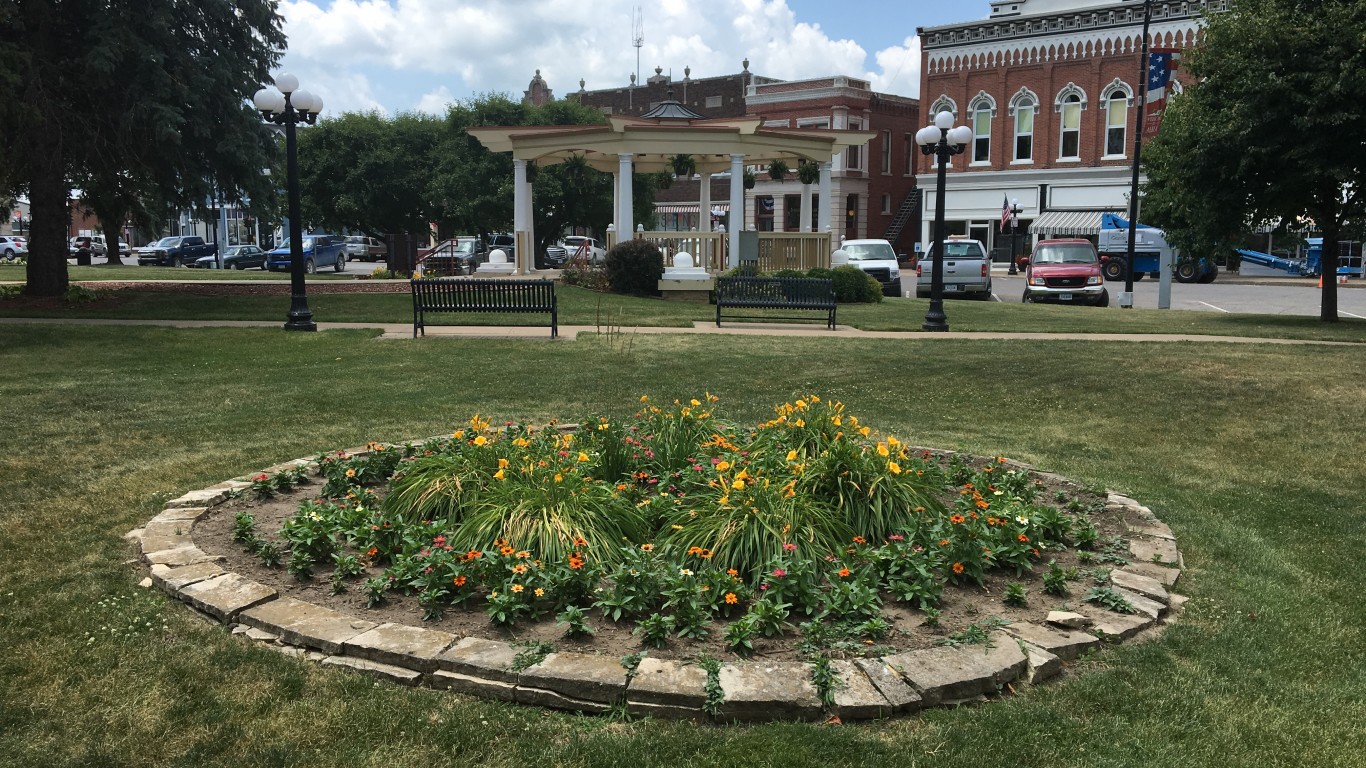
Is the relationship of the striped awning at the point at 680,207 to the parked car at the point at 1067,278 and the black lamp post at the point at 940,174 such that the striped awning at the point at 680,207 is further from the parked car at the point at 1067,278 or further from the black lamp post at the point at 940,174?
the black lamp post at the point at 940,174

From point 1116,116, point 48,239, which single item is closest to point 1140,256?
point 1116,116

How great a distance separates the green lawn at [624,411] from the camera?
3471mm

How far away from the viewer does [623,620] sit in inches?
171

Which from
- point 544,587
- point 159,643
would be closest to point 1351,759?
point 544,587

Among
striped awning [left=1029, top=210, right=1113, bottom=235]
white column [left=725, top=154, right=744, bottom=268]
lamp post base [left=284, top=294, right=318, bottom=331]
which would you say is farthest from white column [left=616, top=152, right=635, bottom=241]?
striped awning [left=1029, top=210, right=1113, bottom=235]

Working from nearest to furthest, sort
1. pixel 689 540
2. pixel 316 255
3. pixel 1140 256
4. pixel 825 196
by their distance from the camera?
pixel 689 540, pixel 825 196, pixel 1140 256, pixel 316 255

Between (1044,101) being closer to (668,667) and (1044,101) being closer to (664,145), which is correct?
(664,145)

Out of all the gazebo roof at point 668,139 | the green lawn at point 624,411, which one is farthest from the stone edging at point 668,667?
the gazebo roof at point 668,139

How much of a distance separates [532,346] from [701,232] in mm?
12350

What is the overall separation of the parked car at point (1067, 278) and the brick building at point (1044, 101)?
18844 millimetres

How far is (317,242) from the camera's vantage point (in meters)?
41.4

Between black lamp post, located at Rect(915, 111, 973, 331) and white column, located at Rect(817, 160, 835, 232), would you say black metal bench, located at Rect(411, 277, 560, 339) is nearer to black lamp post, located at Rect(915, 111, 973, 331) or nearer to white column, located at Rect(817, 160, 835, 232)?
black lamp post, located at Rect(915, 111, 973, 331)

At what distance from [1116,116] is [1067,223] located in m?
5.16

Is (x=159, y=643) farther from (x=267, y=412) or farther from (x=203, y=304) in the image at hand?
(x=203, y=304)
